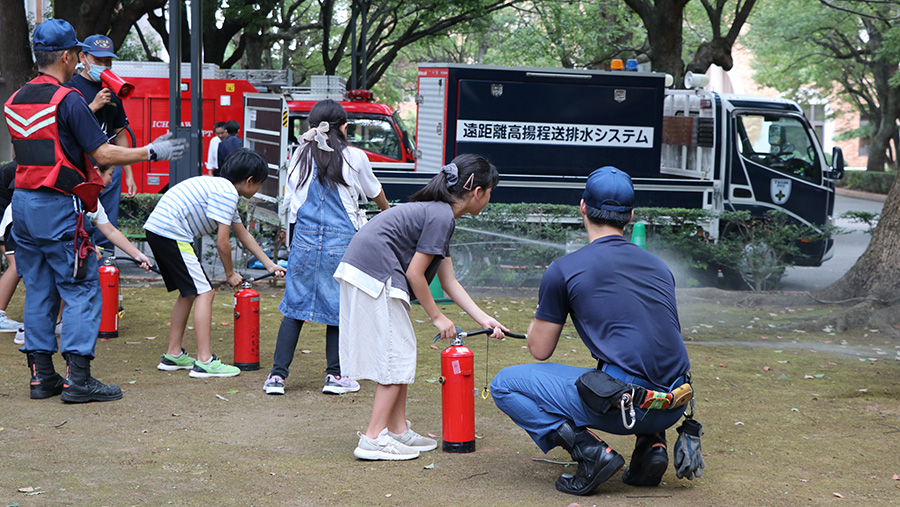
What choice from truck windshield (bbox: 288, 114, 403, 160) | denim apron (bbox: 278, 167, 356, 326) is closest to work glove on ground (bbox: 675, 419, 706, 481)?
denim apron (bbox: 278, 167, 356, 326)

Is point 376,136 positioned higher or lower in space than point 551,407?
higher

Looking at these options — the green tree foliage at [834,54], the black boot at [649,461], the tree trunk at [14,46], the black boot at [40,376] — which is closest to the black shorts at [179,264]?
the black boot at [40,376]

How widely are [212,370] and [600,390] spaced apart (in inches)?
125

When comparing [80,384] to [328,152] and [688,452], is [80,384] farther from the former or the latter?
[688,452]

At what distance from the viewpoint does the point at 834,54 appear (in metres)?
32.3

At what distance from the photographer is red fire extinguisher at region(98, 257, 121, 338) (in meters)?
6.87

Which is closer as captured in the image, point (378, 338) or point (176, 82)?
point (378, 338)

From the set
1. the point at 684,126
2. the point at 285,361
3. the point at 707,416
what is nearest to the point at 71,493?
the point at 285,361

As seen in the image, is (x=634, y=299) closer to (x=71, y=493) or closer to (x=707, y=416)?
(x=707, y=416)

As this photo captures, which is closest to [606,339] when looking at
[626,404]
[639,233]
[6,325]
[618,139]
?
[626,404]

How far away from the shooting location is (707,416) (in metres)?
5.28

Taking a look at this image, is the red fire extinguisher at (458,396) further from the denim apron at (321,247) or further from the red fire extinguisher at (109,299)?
the red fire extinguisher at (109,299)

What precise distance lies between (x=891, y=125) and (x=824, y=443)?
34317 millimetres

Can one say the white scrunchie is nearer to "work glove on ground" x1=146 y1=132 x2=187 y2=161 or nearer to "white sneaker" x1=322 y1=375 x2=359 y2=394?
"work glove on ground" x1=146 y1=132 x2=187 y2=161
